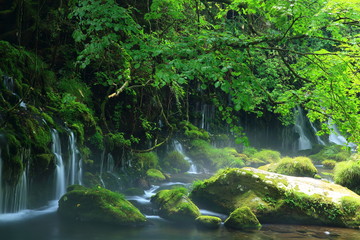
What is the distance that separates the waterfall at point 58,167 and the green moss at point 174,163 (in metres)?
6.90

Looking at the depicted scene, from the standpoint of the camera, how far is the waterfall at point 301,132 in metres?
24.3

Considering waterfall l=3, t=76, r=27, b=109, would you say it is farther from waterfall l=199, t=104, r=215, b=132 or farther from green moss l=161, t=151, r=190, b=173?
waterfall l=199, t=104, r=215, b=132

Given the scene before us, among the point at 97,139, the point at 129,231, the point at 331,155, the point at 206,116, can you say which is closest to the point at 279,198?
the point at 129,231

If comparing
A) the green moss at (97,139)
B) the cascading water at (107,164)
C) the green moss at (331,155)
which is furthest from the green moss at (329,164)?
the green moss at (97,139)

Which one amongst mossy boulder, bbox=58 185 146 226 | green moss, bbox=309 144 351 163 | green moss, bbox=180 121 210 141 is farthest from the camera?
green moss, bbox=309 144 351 163

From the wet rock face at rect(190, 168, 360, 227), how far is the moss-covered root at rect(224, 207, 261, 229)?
52cm

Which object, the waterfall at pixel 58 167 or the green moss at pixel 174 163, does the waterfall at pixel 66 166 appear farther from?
the green moss at pixel 174 163

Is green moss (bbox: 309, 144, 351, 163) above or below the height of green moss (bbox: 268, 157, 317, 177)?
above

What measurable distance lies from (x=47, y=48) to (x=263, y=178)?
7.50 metres

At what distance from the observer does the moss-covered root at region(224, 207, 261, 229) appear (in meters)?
7.50

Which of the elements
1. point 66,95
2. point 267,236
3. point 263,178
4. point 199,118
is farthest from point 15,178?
point 199,118

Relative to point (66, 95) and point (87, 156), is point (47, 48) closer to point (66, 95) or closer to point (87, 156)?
point (66, 95)

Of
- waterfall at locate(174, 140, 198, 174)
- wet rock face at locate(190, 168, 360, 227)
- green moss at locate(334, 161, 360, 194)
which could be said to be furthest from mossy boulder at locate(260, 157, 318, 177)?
waterfall at locate(174, 140, 198, 174)

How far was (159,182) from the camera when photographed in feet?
39.9
